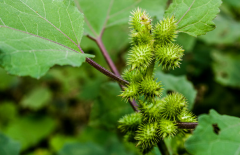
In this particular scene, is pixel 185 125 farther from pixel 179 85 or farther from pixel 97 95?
pixel 97 95

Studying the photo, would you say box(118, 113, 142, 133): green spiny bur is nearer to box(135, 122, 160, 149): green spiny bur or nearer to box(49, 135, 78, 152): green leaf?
box(135, 122, 160, 149): green spiny bur

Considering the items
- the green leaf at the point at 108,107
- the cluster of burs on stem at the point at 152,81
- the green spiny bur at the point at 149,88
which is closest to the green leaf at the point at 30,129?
the green leaf at the point at 108,107

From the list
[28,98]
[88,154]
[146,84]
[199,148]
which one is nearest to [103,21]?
[146,84]

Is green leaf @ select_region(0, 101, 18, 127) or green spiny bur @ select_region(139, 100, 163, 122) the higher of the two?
green leaf @ select_region(0, 101, 18, 127)

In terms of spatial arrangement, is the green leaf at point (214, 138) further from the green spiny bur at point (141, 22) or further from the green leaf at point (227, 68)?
the green leaf at point (227, 68)

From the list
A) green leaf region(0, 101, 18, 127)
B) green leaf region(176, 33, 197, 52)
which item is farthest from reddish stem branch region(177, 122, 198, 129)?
green leaf region(0, 101, 18, 127)

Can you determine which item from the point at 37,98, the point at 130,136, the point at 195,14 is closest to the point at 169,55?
the point at 195,14

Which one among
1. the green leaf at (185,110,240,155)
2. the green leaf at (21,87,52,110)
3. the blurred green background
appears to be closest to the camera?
the green leaf at (185,110,240,155)
